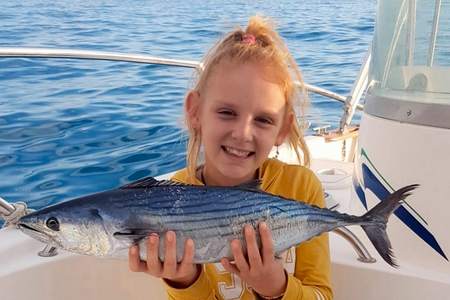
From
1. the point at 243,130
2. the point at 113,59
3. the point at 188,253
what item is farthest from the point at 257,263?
the point at 113,59

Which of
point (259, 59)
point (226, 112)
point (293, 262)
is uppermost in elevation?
point (259, 59)

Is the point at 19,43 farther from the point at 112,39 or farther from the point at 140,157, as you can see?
the point at 140,157

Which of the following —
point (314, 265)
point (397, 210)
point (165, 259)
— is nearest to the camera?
point (165, 259)

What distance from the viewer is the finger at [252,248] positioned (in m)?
1.45

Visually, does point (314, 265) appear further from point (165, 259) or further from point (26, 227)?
point (26, 227)

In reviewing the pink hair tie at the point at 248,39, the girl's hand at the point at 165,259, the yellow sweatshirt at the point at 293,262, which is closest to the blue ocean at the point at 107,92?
the pink hair tie at the point at 248,39

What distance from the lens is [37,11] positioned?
14.2m

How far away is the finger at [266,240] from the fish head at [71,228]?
360mm

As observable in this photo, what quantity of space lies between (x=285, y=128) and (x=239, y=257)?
573 millimetres

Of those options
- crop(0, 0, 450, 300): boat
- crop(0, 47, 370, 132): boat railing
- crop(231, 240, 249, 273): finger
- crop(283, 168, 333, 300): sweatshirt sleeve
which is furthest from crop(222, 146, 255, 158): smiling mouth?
crop(0, 47, 370, 132): boat railing

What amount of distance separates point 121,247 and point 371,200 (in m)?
1.18

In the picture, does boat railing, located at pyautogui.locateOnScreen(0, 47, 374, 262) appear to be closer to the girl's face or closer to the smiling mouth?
the girl's face

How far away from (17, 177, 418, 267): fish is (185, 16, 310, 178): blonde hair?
44cm

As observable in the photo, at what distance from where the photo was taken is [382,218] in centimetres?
157
